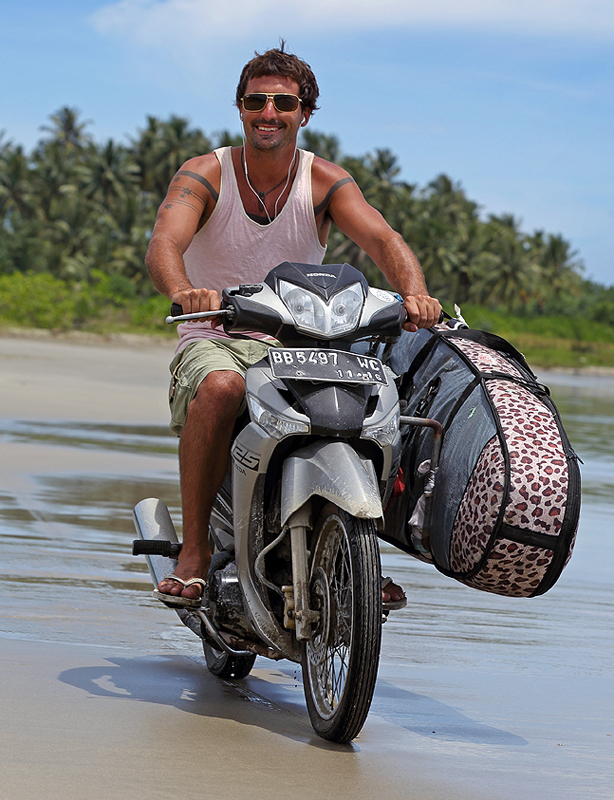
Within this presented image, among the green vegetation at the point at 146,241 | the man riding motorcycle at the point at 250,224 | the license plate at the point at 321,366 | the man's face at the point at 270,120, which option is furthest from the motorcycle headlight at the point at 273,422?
the green vegetation at the point at 146,241

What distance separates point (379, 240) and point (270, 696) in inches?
62.7

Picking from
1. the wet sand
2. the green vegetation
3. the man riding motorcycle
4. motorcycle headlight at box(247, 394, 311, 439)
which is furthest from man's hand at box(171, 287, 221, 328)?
the green vegetation

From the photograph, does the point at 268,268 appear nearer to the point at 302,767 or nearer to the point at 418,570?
the point at 302,767

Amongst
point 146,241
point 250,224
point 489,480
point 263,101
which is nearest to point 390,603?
point 489,480

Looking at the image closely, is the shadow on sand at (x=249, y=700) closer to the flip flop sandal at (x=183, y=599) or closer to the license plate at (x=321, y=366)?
the flip flop sandal at (x=183, y=599)

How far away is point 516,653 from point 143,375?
1962 centimetres

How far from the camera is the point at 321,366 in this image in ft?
9.86

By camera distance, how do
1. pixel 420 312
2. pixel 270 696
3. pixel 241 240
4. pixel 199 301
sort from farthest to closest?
1. pixel 241 240
2. pixel 270 696
3. pixel 420 312
4. pixel 199 301

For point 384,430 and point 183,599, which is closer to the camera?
point 384,430

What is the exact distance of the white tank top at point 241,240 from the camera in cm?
371

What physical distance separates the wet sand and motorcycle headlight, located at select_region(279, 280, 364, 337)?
1159 mm

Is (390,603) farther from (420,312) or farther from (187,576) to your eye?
(420,312)

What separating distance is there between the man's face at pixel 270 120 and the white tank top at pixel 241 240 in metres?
0.14

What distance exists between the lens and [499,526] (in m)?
2.94
